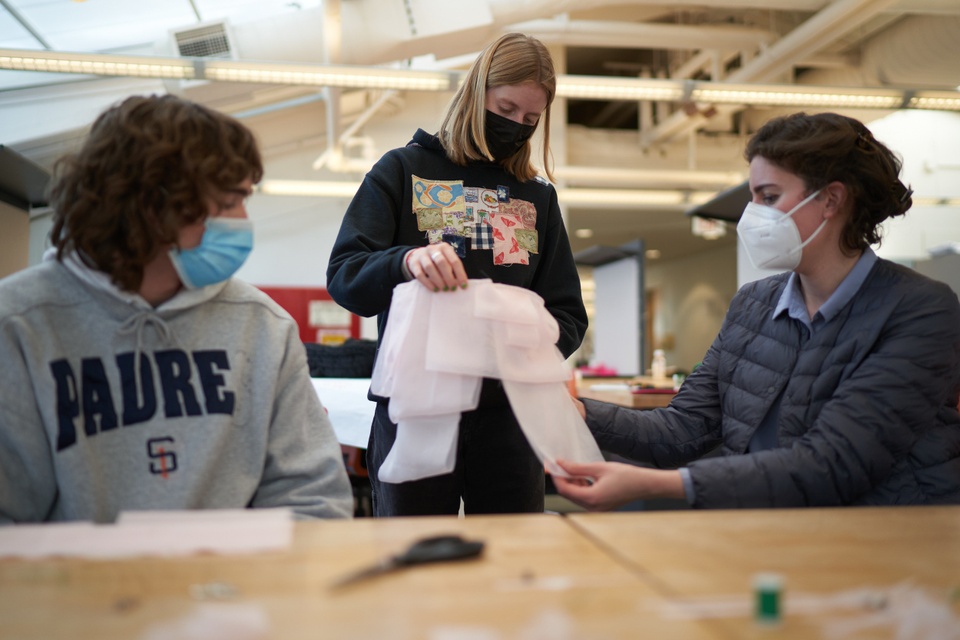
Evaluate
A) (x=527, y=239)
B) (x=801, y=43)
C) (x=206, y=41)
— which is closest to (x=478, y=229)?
(x=527, y=239)

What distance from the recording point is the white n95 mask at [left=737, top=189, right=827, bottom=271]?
5.20 feet

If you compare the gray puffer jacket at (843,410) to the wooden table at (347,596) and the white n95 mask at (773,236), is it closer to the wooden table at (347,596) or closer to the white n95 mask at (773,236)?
the white n95 mask at (773,236)

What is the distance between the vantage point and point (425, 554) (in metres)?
0.89

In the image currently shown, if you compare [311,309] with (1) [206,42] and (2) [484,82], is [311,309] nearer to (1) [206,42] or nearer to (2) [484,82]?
(1) [206,42]

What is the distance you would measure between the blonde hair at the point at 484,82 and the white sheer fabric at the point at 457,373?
420 mm

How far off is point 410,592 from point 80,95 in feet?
23.6

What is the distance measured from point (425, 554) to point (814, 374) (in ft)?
3.06

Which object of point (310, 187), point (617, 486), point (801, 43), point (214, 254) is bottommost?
point (310, 187)

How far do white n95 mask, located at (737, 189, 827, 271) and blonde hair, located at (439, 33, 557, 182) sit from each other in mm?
514

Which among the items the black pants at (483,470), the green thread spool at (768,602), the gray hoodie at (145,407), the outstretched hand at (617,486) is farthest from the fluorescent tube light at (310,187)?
the green thread spool at (768,602)

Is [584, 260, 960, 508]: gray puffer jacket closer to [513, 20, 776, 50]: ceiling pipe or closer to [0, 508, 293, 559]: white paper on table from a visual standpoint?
[0, 508, 293, 559]: white paper on table

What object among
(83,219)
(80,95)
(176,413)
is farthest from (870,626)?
(80,95)

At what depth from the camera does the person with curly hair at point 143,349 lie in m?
1.14

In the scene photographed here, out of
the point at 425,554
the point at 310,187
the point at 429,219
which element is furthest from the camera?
the point at 310,187
